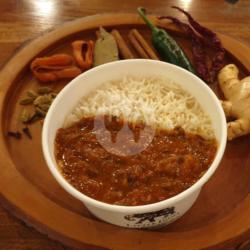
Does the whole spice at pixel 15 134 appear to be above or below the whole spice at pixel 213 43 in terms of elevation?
below

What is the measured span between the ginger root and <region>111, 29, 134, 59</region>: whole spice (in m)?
0.54

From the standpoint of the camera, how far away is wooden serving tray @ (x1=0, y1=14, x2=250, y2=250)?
158cm

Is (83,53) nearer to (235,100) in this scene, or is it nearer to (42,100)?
(42,100)

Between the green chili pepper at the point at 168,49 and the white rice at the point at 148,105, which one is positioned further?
the green chili pepper at the point at 168,49

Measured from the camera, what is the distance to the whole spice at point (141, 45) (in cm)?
232

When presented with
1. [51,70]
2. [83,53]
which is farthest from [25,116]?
[83,53]

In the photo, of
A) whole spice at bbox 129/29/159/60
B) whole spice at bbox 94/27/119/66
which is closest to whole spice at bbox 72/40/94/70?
whole spice at bbox 94/27/119/66

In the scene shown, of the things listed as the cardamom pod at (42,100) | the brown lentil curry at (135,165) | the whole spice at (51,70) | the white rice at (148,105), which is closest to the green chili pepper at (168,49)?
the white rice at (148,105)

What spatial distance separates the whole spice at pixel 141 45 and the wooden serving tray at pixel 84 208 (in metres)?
0.72

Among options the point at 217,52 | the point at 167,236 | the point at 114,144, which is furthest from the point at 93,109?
the point at 217,52

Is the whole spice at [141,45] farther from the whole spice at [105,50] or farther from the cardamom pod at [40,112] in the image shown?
the cardamom pod at [40,112]

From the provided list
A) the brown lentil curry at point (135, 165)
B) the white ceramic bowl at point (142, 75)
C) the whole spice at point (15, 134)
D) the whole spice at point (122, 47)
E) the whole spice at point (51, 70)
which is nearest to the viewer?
the white ceramic bowl at point (142, 75)

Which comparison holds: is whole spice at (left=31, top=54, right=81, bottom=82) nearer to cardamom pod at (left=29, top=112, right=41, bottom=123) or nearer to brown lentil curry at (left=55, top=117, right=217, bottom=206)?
cardamom pod at (left=29, top=112, right=41, bottom=123)

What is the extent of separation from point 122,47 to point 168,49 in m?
0.28
